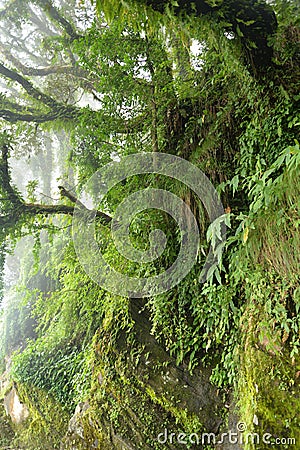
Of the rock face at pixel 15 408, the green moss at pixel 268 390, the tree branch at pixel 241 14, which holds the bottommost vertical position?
the rock face at pixel 15 408

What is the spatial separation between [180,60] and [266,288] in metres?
3.86

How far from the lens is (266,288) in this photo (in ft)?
9.59

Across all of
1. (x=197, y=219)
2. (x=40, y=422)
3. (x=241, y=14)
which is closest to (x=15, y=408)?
(x=40, y=422)

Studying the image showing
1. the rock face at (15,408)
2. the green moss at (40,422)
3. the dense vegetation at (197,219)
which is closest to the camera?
the dense vegetation at (197,219)

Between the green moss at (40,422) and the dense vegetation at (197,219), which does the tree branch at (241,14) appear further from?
the green moss at (40,422)

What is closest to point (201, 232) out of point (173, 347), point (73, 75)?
point (173, 347)

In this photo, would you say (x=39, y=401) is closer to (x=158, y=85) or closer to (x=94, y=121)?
(x=94, y=121)

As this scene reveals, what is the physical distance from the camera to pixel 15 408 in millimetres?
6934

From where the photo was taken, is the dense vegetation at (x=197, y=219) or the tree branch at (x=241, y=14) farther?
the dense vegetation at (x=197, y=219)

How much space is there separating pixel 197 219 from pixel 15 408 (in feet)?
19.7

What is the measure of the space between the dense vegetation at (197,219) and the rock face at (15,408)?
1.87 feet

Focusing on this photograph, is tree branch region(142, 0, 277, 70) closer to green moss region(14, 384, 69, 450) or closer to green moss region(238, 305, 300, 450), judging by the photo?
green moss region(238, 305, 300, 450)

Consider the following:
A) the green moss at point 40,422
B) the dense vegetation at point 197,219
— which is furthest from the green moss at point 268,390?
the green moss at point 40,422

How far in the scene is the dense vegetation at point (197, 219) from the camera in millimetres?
2557
